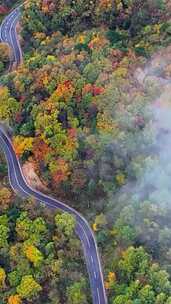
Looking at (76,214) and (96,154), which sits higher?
(96,154)

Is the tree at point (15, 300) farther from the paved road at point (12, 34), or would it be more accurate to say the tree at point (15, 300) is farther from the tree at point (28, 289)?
the paved road at point (12, 34)

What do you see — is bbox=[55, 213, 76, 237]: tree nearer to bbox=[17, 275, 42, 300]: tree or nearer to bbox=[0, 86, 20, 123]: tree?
bbox=[17, 275, 42, 300]: tree

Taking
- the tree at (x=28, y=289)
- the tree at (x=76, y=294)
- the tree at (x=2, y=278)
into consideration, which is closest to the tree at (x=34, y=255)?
the tree at (x=28, y=289)

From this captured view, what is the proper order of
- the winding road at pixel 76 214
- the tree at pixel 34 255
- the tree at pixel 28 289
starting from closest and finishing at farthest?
the tree at pixel 28 289 < the winding road at pixel 76 214 < the tree at pixel 34 255

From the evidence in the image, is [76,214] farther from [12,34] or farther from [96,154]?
[12,34]

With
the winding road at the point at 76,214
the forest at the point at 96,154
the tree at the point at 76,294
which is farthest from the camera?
the winding road at the point at 76,214

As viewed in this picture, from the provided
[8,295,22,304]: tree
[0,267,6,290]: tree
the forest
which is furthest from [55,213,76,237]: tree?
[8,295,22,304]: tree

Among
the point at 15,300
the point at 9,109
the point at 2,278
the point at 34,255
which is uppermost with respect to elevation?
the point at 9,109

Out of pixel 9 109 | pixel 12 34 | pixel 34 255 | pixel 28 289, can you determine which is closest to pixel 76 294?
pixel 28 289
